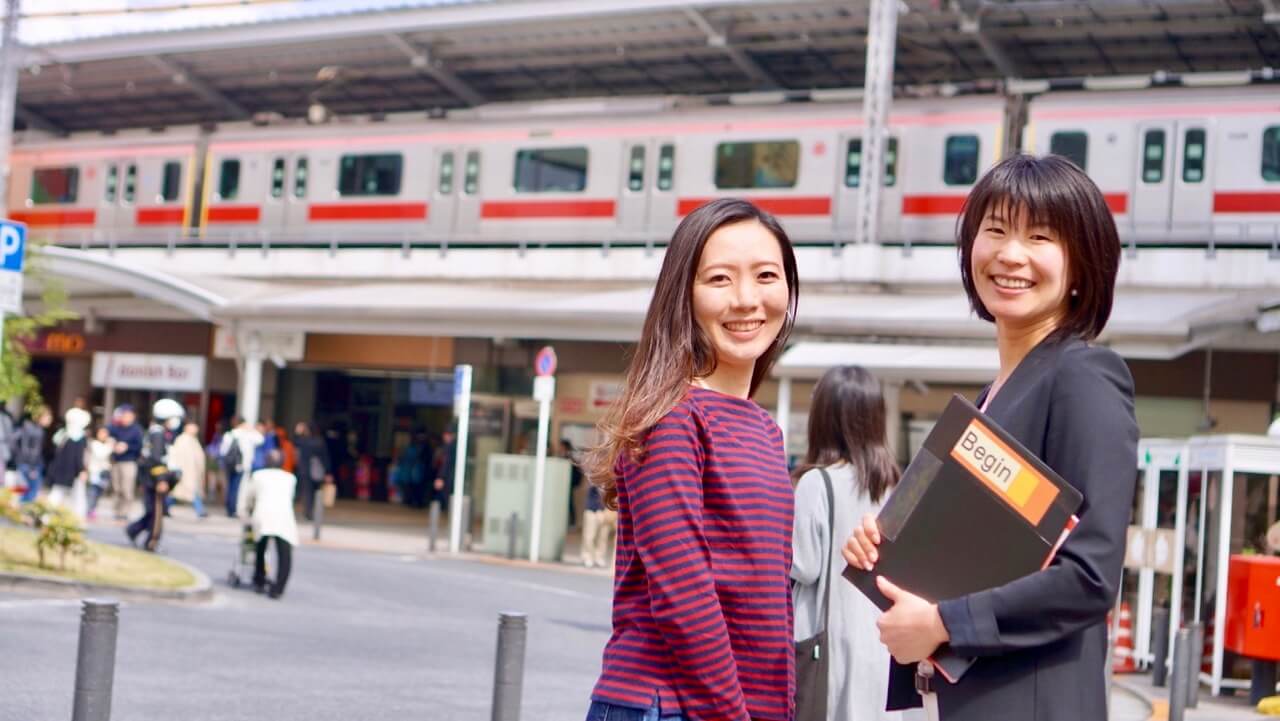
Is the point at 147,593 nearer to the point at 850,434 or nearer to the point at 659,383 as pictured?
the point at 850,434

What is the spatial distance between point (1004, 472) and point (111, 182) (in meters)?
34.2

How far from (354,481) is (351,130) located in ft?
29.6

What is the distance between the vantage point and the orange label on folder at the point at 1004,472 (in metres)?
2.66

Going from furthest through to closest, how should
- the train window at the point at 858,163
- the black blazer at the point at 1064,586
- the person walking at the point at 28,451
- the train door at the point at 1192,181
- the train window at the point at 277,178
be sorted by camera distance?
the train window at the point at 277,178 < the person walking at the point at 28,451 < the train window at the point at 858,163 < the train door at the point at 1192,181 < the black blazer at the point at 1064,586

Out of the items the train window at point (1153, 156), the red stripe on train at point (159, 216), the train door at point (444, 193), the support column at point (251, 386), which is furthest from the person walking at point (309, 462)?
the train window at point (1153, 156)

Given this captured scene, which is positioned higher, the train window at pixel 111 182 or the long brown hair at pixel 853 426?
the train window at pixel 111 182

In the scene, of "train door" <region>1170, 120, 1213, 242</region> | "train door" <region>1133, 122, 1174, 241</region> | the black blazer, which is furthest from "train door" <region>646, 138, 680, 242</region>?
the black blazer

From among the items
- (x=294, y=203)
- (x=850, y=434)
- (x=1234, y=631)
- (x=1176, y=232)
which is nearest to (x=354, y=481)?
(x=294, y=203)

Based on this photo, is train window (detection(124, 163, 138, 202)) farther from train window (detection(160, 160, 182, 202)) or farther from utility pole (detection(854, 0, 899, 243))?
utility pole (detection(854, 0, 899, 243))

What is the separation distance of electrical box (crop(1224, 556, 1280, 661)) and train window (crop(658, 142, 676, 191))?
15.7 m

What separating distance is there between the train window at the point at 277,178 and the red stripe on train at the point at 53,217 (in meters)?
5.18

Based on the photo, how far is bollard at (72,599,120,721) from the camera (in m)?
6.32

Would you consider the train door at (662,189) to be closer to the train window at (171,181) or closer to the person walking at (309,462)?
the person walking at (309,462)

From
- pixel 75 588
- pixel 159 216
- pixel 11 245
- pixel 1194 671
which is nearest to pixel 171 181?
pixel 159 216
